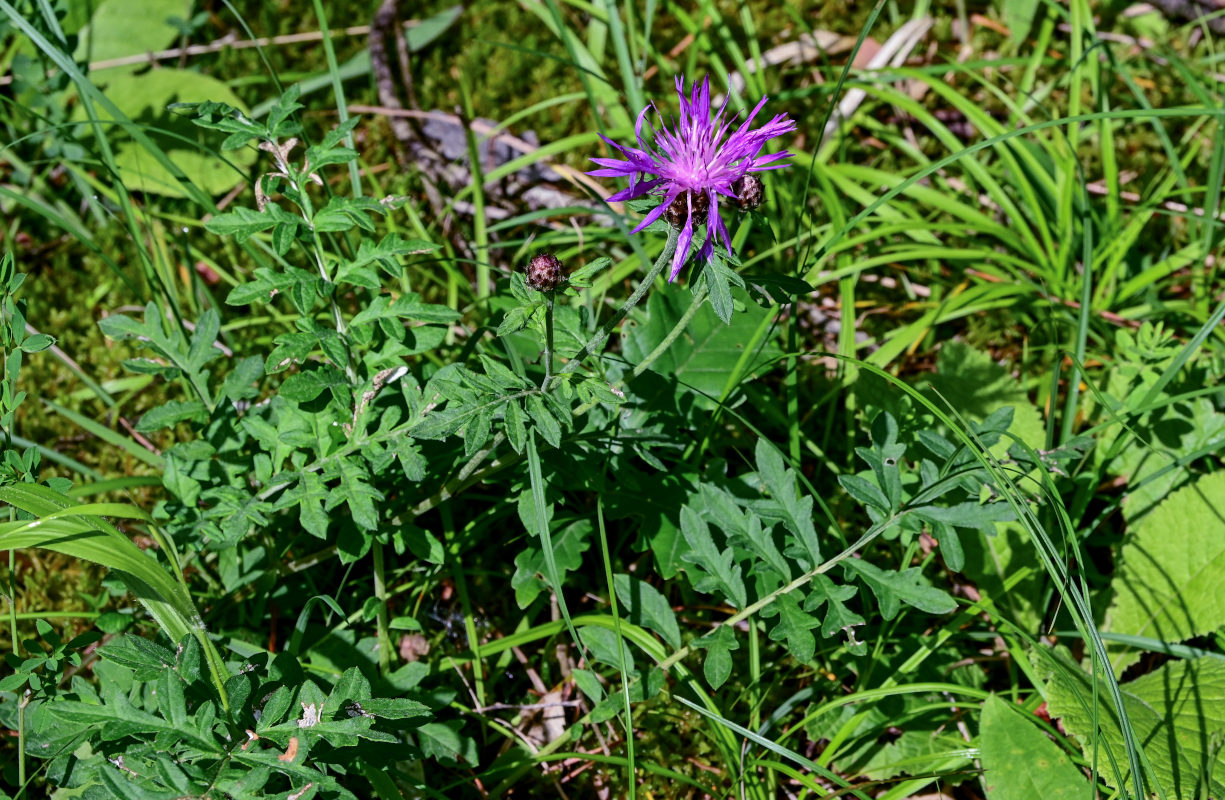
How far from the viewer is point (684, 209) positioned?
175cm

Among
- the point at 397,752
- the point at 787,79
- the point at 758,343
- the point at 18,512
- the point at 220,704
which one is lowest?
the point at 397,752

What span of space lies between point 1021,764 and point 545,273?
1582 mm

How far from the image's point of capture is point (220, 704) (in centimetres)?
177

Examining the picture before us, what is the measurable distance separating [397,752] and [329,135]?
133 cm

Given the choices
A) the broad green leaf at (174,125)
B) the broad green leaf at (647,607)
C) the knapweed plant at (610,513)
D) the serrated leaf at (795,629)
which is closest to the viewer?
the knapweed plant at (610,513)

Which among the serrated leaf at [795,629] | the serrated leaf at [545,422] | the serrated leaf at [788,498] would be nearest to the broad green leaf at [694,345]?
the serrated leaf at [788,498]

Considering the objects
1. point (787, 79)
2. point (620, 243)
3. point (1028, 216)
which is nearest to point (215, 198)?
point (620, 243)

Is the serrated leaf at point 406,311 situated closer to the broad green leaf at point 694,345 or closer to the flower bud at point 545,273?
the flower bud at point 545,273

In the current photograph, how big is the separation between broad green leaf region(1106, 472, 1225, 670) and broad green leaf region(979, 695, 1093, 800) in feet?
1.97

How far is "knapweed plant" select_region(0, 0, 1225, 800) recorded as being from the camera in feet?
5.78

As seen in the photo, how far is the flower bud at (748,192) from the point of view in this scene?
5.75ft

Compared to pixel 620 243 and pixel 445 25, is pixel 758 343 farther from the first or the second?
pixel 445 25

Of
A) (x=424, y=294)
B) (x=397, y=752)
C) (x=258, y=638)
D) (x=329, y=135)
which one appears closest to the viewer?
(x=397, y=752)

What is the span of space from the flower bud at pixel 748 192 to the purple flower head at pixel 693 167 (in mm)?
16
